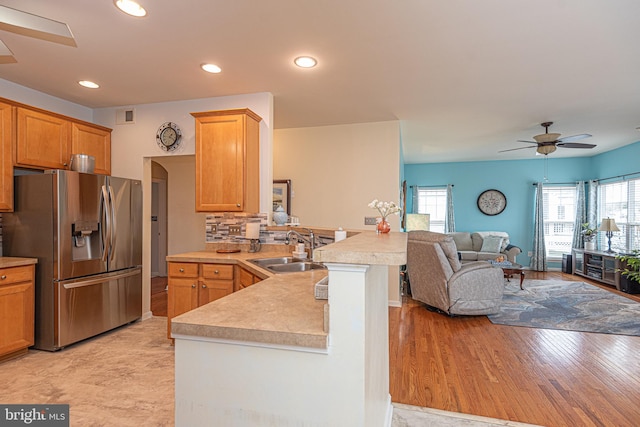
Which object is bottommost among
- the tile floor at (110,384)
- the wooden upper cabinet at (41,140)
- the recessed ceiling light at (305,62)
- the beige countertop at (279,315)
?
the tile floor at (110,384)

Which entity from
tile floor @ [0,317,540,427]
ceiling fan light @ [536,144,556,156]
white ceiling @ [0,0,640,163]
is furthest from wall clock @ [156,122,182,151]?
ceiling fan light @ [536,144,556,156]

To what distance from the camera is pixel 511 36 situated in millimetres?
2379

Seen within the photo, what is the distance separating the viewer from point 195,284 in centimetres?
307

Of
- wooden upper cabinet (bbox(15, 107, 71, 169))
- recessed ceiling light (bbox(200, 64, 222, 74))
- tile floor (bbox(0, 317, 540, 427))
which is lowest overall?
tile floor (bbox(0, 317, 540, 427))

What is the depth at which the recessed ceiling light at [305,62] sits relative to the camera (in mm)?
2719

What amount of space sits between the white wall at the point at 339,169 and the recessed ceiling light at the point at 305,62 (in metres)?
1.93

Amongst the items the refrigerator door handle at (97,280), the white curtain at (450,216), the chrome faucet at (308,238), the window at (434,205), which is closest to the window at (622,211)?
the white curtain at (450,216)

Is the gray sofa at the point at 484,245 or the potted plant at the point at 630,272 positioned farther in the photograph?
the gray sofa at the point at 484,245

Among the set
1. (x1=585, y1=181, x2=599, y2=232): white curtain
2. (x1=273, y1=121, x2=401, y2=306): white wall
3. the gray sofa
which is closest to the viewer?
(x1=273, y1=121, x2=401, y2=306): white wall

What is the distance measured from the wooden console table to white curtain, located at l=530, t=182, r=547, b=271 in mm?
547

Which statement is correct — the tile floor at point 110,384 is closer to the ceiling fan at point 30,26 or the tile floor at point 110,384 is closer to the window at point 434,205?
the ceiling fan at point 30,26

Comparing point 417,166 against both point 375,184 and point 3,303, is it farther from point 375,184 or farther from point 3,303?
point 3,303

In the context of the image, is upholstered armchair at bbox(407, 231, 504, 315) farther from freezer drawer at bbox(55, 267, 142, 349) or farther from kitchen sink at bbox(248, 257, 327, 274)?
freezer drawer at bbox(55, 267, 142, 349)

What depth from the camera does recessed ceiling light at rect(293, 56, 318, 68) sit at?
272 cm
